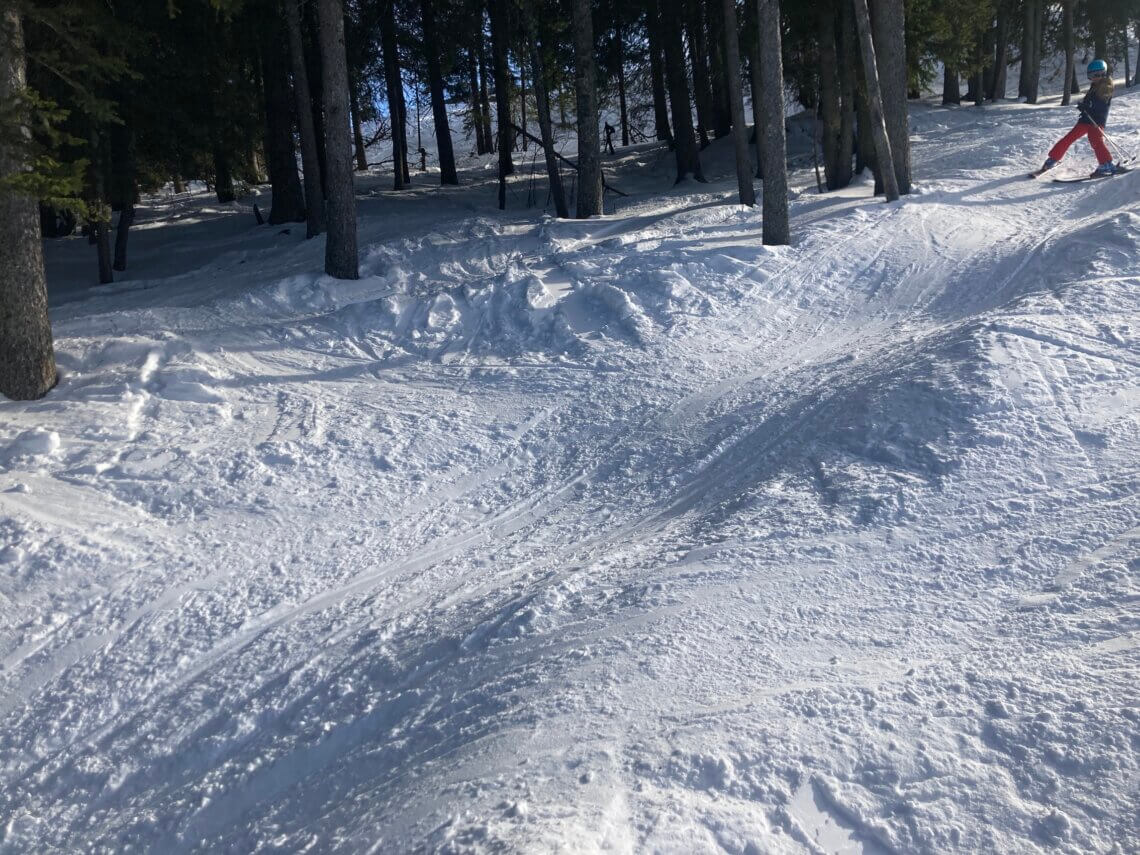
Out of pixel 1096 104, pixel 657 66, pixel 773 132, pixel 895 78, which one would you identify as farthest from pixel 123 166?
pixel 1096 104

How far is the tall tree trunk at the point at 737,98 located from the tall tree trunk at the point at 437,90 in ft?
25.6

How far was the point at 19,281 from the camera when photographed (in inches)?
321

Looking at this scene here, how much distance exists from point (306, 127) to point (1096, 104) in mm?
12614

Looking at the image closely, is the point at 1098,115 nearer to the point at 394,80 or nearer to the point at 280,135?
the point at 280,135

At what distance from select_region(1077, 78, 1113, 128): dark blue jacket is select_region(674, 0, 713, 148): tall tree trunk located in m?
8.08

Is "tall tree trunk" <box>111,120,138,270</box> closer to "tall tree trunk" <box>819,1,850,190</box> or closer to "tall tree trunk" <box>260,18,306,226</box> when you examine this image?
"tall tree trunk" <box>260,18,306,226</box>

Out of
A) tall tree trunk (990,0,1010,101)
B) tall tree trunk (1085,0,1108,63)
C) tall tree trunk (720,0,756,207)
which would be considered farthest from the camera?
tall tree trunk (1085,0,1108,63)

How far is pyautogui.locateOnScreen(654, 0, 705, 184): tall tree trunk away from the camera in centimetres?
1938

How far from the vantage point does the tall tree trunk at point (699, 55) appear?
19.2 m

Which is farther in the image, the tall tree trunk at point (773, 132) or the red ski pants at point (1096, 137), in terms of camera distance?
the red ski pants at point (1096, 137)

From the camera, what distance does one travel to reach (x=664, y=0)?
1939 centimetres

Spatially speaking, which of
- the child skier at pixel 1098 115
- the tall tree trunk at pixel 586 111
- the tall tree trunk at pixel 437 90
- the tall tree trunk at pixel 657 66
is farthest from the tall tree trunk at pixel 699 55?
the child skier at pixel 1098 115

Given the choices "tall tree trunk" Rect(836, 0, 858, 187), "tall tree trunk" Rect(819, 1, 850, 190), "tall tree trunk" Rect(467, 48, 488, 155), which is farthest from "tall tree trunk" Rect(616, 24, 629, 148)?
"tall tree trunk" Rect(836, 0, 858, 187)

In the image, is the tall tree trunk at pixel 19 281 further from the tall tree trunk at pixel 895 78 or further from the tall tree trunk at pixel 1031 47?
the tall tree trunk at pixel 1031 47
